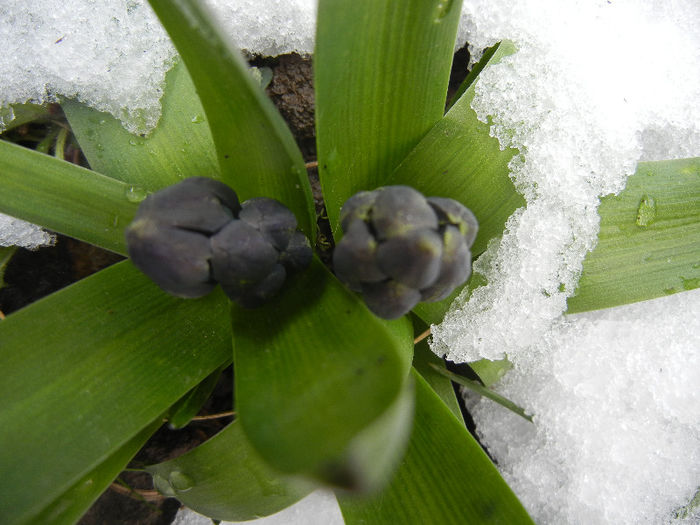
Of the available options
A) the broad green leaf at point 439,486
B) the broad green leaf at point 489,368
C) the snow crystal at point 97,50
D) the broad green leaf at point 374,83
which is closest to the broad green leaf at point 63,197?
the snow crystal at point 97,50

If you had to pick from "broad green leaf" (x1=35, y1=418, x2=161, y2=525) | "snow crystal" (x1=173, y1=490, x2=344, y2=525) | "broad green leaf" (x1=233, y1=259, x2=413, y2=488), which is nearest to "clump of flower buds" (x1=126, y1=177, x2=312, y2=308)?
"broad green leaf" (x1=233, y1=259, x2=413, y2=488)

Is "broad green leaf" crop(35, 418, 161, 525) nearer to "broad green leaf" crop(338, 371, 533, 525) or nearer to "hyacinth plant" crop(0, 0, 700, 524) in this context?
"hyacinth plant" crop(0, 0, 700, 524)

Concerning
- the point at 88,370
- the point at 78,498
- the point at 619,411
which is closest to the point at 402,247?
the point at 88,370

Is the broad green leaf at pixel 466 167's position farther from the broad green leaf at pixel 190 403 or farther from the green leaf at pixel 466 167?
the broad green leaf at pixel 190 403

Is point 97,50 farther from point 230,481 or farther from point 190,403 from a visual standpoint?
point 230,481

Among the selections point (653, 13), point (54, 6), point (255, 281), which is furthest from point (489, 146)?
point (54, 6)

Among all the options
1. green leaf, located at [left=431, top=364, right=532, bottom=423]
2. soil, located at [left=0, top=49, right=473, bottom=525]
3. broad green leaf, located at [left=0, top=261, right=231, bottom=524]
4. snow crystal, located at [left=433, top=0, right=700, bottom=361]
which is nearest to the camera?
broad green leaf, located at [left=0, top=261, right=231, bottom=524]

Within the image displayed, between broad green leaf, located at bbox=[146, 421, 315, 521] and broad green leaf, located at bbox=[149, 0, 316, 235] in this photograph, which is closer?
broad green leaf, located at bbox=[149, 0, 316, 235]
